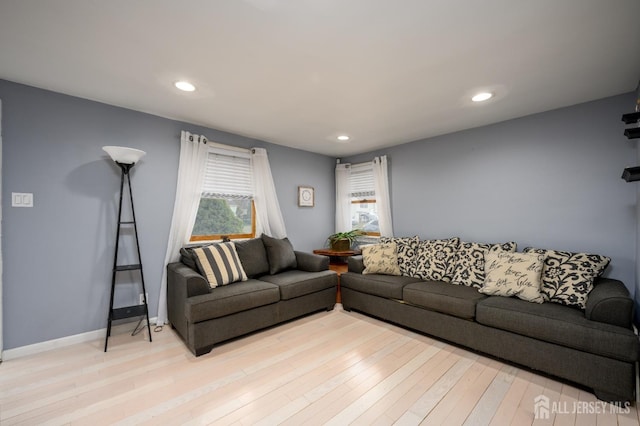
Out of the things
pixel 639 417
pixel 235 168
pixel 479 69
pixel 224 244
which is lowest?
pixel 639 417

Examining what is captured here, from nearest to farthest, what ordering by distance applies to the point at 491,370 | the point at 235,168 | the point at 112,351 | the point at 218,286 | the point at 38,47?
the point at 38,47 < the point at 491,370 < the point at 112,351 < the point at 218,286 < the point at 235,168

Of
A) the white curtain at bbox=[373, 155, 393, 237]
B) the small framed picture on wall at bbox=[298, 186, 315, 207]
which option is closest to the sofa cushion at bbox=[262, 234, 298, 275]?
the small framed picture on wall at bbox=[298, 186, 315, 207]

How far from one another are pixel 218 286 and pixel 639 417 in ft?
10.8

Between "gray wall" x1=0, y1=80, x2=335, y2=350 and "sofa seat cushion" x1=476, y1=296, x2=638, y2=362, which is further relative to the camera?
"gray wall" x1=0, y1=80, x2=335, y2=350

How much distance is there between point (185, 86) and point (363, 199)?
315cm

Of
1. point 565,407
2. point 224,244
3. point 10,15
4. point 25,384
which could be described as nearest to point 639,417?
point 565,407

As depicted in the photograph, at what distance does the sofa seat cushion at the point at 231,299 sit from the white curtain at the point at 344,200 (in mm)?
2123

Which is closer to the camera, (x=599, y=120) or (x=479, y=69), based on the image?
(x=479, y=69)

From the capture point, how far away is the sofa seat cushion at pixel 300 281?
9.85 ft

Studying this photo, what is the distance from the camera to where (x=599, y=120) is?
2.55 metres

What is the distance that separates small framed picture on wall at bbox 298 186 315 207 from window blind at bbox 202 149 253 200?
87cm

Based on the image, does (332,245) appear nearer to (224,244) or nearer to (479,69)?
(224,244)

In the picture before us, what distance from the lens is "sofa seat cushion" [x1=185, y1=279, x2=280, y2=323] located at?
7.78 feet

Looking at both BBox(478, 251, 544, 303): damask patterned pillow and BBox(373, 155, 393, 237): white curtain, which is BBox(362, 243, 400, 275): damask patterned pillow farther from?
BBox(478, 251, 544, 303): damask patterned pillow
